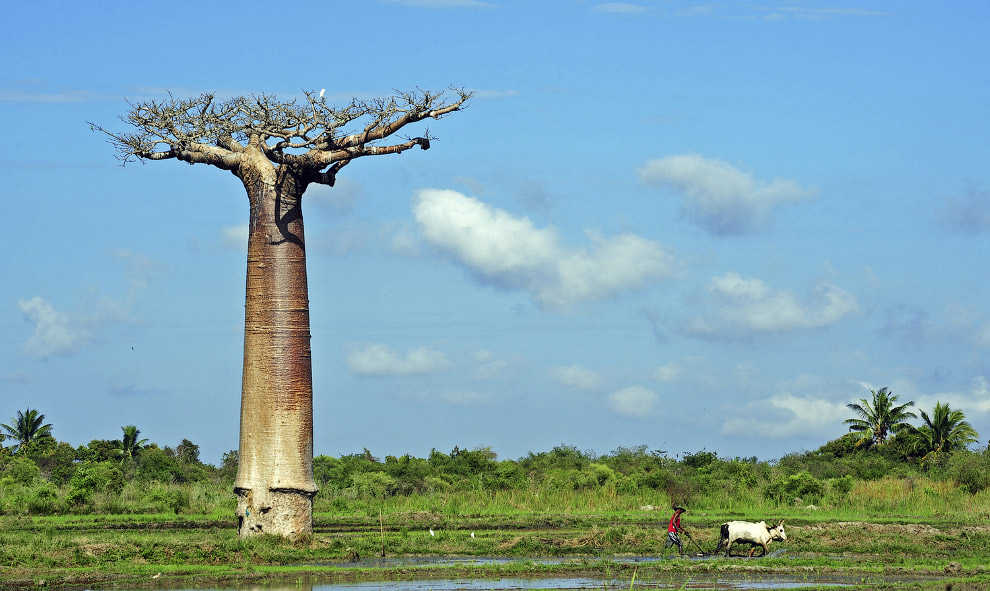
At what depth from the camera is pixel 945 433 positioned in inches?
2029

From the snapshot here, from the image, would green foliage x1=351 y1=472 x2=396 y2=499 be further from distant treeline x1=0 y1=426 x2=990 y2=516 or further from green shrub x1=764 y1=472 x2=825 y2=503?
green shrub x1=764 y1=472 x2=825 y2=503

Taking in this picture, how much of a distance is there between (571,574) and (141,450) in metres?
42.1

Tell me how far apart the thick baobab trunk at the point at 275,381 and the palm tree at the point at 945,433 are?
3681 cm

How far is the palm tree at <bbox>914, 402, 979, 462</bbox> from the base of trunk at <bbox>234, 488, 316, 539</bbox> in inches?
1448

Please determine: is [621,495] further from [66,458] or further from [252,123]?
[66,458]

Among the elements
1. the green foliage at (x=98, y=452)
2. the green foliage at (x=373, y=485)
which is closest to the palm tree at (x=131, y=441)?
the green foliage at (x=98, y=452)

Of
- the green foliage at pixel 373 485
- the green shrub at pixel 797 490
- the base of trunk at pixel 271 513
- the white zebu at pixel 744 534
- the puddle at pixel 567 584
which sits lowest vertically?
the puddle at pixel 567 584

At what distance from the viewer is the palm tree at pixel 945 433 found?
51031 millimetres

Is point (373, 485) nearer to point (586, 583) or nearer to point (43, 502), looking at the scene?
point (43, 502)

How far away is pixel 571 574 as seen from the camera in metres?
18.6

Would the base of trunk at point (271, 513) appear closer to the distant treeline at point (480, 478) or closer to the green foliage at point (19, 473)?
the distant treeline at point (480, 478)

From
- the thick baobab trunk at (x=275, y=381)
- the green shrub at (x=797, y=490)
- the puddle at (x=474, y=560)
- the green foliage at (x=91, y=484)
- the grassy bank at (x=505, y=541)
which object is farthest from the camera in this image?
the green shrub at (x=797, y=490)

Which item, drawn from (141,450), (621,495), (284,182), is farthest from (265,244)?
(141,450)

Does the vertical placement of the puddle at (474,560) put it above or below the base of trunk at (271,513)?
below
